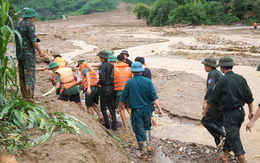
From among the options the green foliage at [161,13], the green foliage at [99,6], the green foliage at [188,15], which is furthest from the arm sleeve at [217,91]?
the green foliage at [99,6]

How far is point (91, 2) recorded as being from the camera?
104 meters

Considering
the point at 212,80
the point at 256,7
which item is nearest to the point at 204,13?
the point at 256,7

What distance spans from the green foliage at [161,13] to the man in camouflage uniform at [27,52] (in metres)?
52.0

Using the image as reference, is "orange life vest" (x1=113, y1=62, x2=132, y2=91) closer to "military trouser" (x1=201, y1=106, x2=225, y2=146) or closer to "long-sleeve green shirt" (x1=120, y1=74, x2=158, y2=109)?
"long-sleeve green shirt" (x1=120, y1=74, x2=158, y2=109)

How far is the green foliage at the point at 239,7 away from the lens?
162ft

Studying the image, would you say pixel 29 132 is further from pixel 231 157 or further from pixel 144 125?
pixel 231 157

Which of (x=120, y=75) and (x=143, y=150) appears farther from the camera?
(x=120, y=75)

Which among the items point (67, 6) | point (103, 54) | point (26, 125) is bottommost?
point (26, 125)

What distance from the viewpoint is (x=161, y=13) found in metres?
56.8

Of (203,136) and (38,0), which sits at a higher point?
(38,0)

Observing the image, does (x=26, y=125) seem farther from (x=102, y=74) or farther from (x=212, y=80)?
(x=212, y=80)

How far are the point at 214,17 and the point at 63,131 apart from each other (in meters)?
53.1

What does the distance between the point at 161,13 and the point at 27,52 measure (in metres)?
53.5

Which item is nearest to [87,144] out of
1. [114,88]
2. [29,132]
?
[29,132]
